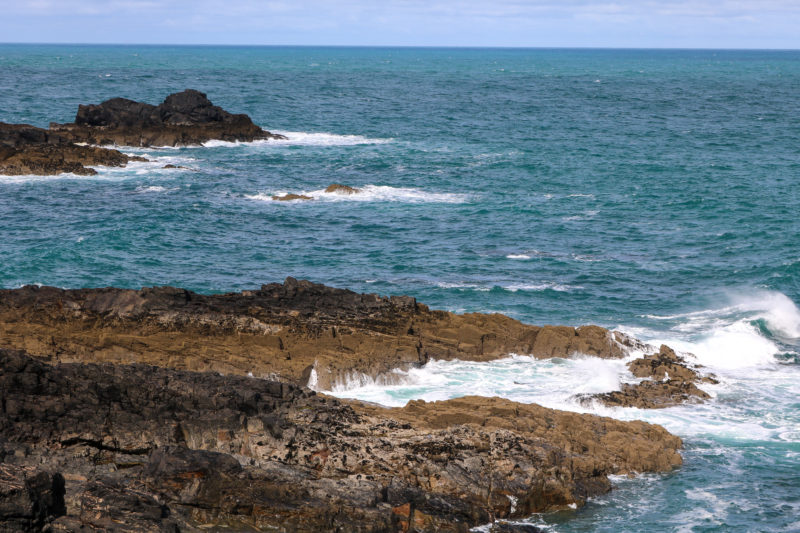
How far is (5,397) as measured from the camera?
70.0 feet

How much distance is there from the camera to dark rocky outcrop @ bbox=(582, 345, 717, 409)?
2880 cm

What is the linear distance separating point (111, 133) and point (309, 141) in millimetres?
17950

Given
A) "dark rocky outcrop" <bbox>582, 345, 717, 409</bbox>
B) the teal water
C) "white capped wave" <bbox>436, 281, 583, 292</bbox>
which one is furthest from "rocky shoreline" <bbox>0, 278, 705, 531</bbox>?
"white capped wave" <bbox>436, 281, 583, 292</bbox>

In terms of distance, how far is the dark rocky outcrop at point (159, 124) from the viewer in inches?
3003

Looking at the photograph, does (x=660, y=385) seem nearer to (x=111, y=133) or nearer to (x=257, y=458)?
(x=257, y=458)

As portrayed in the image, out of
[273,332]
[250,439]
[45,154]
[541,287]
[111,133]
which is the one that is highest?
[111,133]

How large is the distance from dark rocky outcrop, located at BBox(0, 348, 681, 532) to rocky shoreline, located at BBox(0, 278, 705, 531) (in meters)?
0.04

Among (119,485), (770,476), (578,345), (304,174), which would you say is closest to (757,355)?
(578,345)

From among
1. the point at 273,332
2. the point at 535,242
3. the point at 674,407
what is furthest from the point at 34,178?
the point at 674,407

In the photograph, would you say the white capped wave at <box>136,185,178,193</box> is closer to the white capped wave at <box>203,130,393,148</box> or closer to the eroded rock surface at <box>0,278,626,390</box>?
the white capped wave at <box>203,130,393,148</box>

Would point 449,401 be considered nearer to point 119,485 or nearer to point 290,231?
point 119,485

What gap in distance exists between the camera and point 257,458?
20969 mm

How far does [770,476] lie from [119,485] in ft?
52.3

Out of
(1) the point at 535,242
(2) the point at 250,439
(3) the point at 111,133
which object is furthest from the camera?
(3) the point at 111,133
